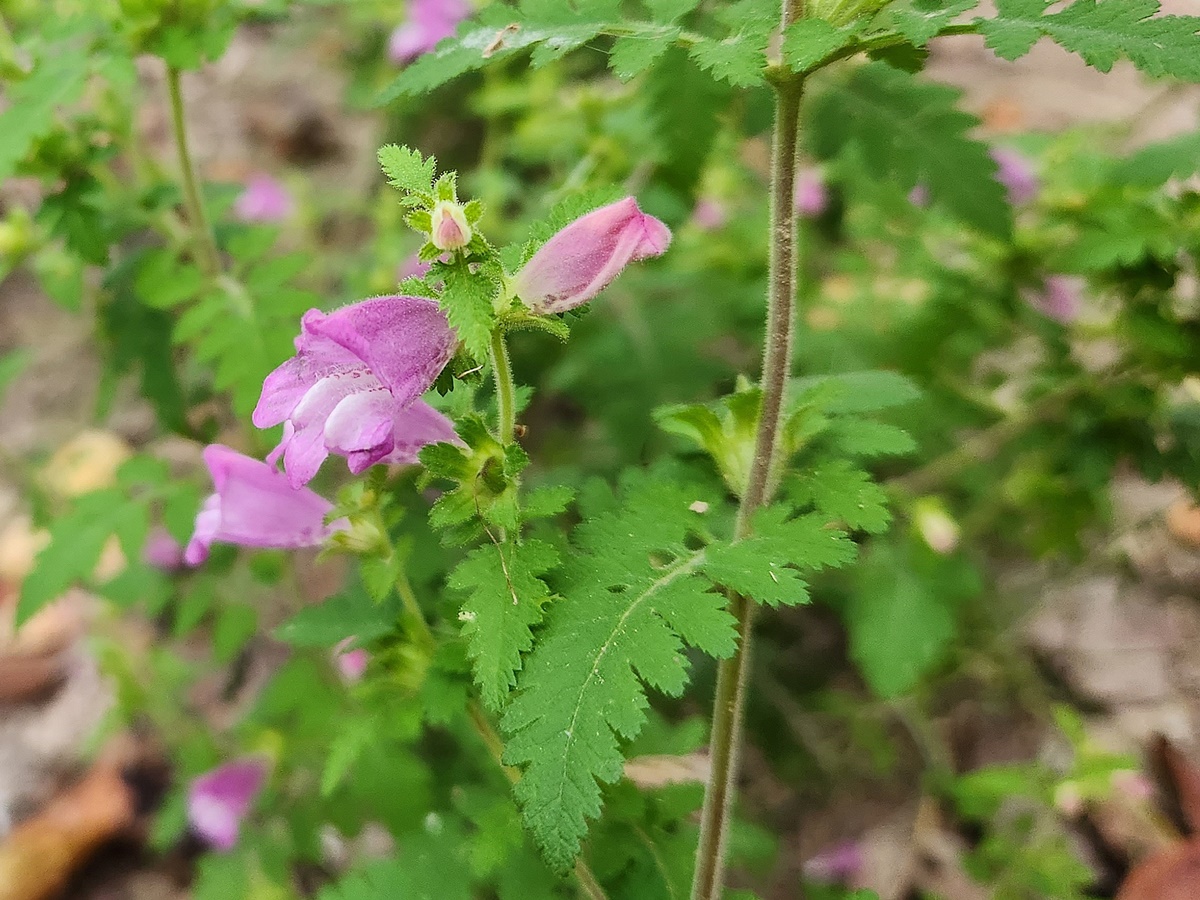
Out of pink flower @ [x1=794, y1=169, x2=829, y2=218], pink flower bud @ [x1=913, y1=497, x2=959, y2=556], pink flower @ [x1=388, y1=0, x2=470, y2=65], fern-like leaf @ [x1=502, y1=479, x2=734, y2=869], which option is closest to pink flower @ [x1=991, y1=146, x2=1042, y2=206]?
pink flower @ [x1=794, y1=169, x2=829, y2=218]

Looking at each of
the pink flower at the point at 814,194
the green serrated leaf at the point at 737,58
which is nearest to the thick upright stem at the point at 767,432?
the green serrated leaf at the point at 737,58

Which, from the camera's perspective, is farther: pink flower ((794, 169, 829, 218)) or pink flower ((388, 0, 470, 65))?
pink flower ((794, 169, 829, 218))

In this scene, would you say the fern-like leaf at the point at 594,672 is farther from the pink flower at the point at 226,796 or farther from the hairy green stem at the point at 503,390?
the pink flower at the point at 226,796

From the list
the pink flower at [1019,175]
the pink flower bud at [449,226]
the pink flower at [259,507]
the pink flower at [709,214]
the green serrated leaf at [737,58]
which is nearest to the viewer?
the pink flower bud at [449,226]

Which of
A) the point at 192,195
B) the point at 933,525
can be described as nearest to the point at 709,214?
Answer: the point at 933,525

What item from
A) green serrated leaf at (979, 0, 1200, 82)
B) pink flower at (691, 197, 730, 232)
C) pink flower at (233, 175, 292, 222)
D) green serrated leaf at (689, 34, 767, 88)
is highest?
green serrated leaf at (979, 0, 1200, 82)

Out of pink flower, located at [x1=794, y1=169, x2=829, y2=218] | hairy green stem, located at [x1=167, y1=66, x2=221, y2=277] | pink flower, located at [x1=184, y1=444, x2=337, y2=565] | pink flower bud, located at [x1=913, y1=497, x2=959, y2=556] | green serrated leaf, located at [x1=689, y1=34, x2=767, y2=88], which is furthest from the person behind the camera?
pink flower, located at [x1=794, y1=169, x2=829, y2=218]

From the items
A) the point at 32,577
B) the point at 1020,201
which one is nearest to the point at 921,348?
the point at 1020,201

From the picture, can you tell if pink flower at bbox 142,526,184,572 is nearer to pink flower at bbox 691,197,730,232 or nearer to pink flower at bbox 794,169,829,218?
pink flower at bbox 691,197,730,232
